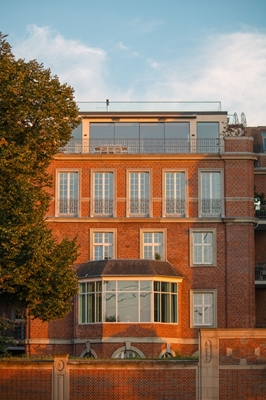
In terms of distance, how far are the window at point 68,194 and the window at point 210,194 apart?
20.6ft

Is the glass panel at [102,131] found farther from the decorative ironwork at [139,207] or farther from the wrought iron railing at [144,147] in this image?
the decorative ironwork at [139,207]

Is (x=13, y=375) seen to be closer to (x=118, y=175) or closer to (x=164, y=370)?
(x=164, y=370)

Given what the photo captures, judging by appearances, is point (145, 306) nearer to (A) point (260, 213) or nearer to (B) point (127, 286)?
(B) point (127, 286)

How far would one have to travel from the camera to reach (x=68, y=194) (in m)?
48.2

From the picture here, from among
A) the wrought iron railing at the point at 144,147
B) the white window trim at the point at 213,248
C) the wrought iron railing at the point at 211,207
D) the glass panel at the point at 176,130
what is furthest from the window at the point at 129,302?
the glass panel at the point at 176,130

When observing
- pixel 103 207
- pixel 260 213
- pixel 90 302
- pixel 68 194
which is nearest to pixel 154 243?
pixel 103 207

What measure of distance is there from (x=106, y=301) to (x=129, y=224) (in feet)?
14.4

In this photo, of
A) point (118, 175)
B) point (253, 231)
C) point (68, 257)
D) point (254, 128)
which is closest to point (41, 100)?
point (68, 257)

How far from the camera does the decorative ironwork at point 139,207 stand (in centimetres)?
4800

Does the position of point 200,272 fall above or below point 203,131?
below

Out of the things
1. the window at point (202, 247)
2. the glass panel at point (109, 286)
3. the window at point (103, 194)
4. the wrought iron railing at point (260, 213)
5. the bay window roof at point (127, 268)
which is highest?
the window at point (103, 194)

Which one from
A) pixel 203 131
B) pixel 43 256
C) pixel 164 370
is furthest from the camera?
pixel 203 131

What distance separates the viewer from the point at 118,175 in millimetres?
48344

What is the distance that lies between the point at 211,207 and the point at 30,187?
41.8ft
